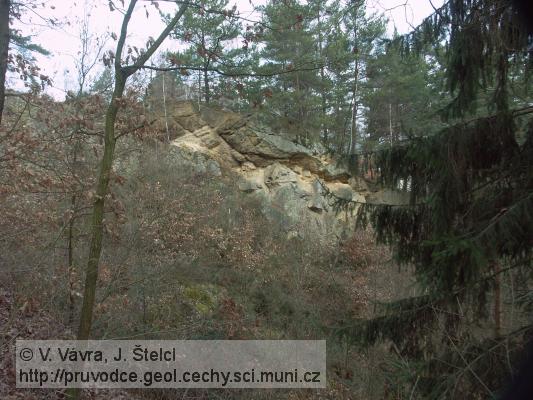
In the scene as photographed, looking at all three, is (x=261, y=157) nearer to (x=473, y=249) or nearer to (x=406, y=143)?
(x=406, y=143)

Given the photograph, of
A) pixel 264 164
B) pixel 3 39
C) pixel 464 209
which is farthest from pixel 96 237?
pixel 264 164

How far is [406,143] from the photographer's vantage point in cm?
505

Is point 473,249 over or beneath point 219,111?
beneath

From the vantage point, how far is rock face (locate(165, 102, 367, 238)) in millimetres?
17172

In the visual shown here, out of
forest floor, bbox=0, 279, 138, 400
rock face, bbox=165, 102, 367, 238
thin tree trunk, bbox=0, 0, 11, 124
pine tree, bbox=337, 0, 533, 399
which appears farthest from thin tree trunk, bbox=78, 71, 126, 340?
rock face, bbox=165, 102, 367, 238

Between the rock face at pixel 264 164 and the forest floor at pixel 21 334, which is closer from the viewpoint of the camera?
the forest floor at pixel 21 334

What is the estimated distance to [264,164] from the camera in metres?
19.1

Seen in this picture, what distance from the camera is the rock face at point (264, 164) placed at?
17.2 m

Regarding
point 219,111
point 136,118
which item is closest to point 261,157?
point 219,111

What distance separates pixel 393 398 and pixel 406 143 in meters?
6.02
